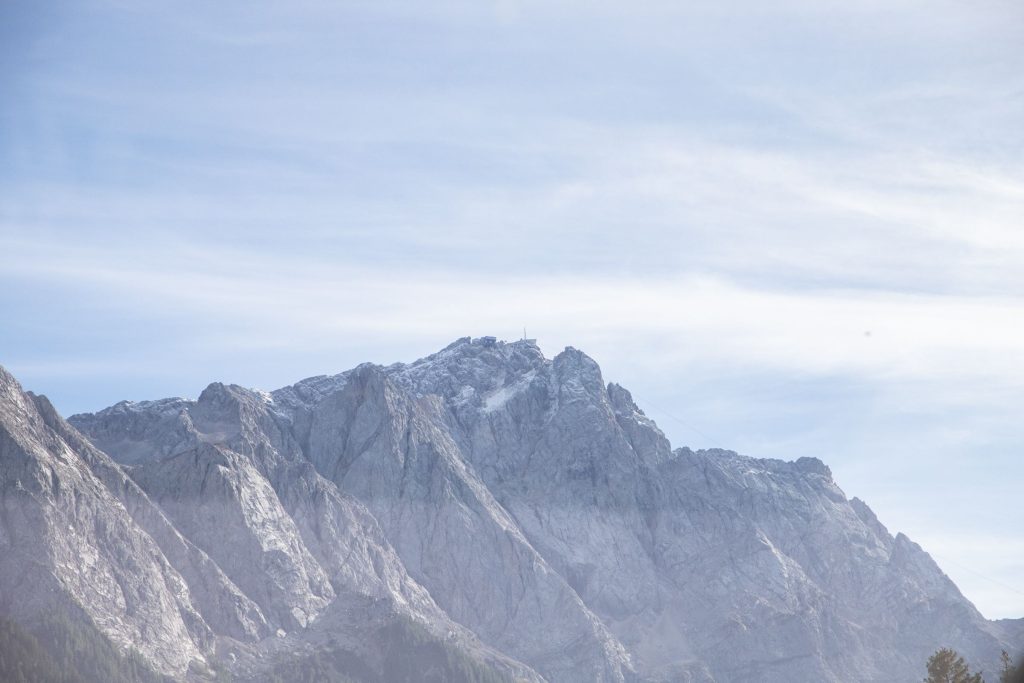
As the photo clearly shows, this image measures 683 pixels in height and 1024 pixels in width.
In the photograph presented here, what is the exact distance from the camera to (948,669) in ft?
448

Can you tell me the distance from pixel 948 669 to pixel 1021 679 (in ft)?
94.8

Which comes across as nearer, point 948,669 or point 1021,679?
point 1021,679

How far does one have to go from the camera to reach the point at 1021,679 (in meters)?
108
